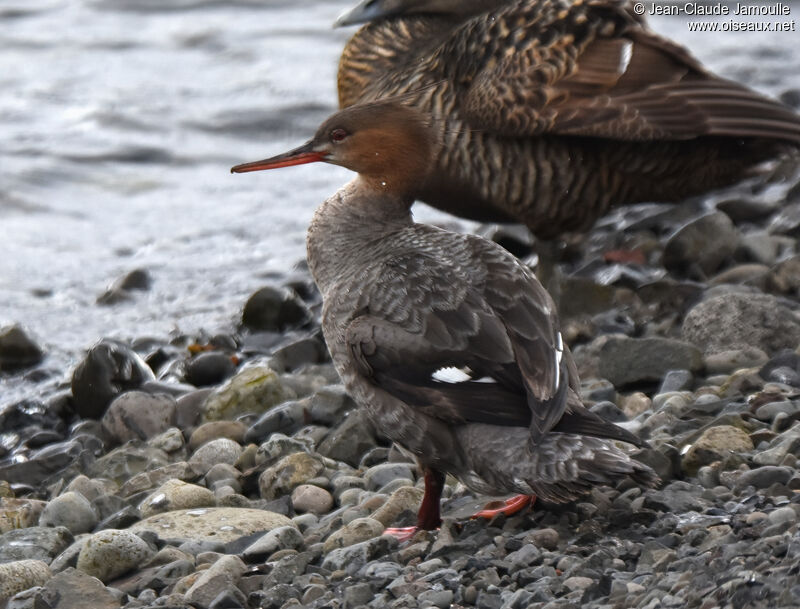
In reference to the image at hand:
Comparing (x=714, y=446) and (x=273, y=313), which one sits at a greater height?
(x=714, y=446)

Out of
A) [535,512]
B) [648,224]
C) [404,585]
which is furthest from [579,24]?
[404,585]

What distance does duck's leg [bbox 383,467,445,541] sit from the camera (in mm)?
4277

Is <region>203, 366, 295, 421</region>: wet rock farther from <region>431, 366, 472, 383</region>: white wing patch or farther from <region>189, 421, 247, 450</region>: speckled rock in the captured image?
<region>431, 366, 472, 383</region>: white wing patch

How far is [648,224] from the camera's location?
833 cm

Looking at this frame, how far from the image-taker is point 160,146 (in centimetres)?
1098

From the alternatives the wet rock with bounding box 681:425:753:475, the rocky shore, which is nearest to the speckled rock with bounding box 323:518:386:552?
the rocky shore

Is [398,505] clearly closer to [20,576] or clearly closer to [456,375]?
[456,375]

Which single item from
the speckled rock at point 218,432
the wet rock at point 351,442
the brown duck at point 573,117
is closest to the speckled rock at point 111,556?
the wet rock at point 351,442

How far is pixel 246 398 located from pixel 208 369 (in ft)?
2.60

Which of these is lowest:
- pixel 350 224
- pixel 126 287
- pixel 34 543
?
pixel 126 287

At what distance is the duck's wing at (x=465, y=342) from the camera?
4.04 meters

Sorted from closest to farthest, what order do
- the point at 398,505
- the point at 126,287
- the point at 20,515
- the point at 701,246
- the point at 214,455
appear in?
the point at 398,505 → the point at 20,515 → the point at 214,455 → the point at 701,246 → the point at 126,287

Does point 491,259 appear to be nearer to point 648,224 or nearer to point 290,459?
point 290,459

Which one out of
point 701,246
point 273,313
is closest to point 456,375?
point 273,313
